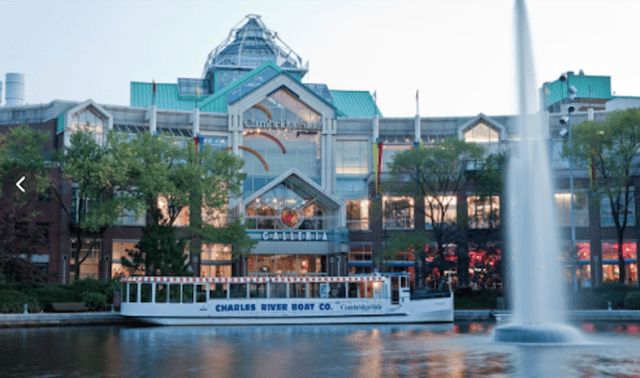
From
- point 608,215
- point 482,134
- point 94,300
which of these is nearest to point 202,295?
point 94,300

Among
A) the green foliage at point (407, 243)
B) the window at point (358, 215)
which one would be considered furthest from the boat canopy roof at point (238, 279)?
the window at point (358, 215)

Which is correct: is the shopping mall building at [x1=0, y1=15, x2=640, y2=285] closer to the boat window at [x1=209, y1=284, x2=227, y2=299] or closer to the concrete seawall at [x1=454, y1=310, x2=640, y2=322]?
the concrete seawall at [x1=454, y1=310, x2=640, y2=322]

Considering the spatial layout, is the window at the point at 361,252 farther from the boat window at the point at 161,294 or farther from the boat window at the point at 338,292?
the boat window at the point at 161,294

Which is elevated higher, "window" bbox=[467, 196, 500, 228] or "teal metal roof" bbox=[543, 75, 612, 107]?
"teal metal roof" bbox=[543, 75, 612, 107]

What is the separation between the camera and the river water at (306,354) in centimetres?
2716

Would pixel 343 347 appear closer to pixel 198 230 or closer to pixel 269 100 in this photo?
pixel 198 230

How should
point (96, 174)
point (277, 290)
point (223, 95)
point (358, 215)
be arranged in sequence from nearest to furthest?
1. point (277, 290)
2. point (96, 174)
3. point (358, 215)
4. point (223, 95)

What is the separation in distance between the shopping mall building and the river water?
2509 cm

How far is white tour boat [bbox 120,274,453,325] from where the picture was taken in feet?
168

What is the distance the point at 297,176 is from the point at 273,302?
2105 centimetres

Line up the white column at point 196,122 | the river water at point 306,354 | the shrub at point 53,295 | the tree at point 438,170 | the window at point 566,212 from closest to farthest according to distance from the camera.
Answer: the river water at point 306,354
the shrub at point 53,295
the tree at point 438,170
the window at point 566,212
the white column at point 196,122

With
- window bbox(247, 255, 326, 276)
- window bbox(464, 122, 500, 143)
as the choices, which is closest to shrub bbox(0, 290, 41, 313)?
window bbox(247, 255, 326, 276)

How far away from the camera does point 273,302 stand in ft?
170

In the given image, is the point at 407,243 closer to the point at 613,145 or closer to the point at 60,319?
the point at 613,145
